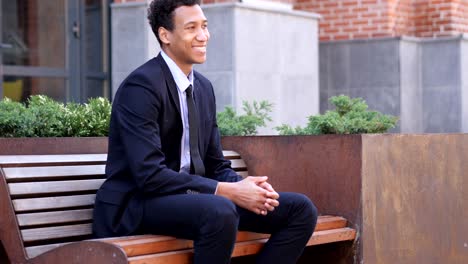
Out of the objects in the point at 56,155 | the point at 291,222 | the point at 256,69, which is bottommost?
the point at 291,222

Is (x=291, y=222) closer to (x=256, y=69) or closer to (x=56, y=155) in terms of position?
(x=56, y=155)

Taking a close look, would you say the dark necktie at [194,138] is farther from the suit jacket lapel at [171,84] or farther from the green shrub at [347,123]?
the green shrub at [347,123]

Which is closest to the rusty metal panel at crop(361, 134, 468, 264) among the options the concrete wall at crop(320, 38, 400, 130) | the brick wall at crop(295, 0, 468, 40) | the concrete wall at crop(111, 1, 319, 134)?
the concrete wall at crop(111, 1, 319, 134)

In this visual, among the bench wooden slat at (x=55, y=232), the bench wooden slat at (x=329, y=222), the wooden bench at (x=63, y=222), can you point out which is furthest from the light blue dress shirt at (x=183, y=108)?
the bench wooden slat at (x=329, y=222)

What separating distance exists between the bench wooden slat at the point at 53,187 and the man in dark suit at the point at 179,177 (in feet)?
0.57

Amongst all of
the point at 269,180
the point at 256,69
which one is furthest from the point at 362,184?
the point at 256,69

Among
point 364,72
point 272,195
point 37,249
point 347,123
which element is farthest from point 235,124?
point 364,72

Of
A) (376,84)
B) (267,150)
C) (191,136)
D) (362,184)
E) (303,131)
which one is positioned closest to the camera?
(191,136)

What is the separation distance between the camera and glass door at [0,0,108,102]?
9922 mm

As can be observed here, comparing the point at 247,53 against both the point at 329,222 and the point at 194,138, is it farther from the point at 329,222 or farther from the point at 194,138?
the point at 194,138

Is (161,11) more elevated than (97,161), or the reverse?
(161,11)

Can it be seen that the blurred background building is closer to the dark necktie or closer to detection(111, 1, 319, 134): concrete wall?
detection(111, 1, 319, 134): concrete wall

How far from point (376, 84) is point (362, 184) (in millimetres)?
6391

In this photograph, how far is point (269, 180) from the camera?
5.69m
